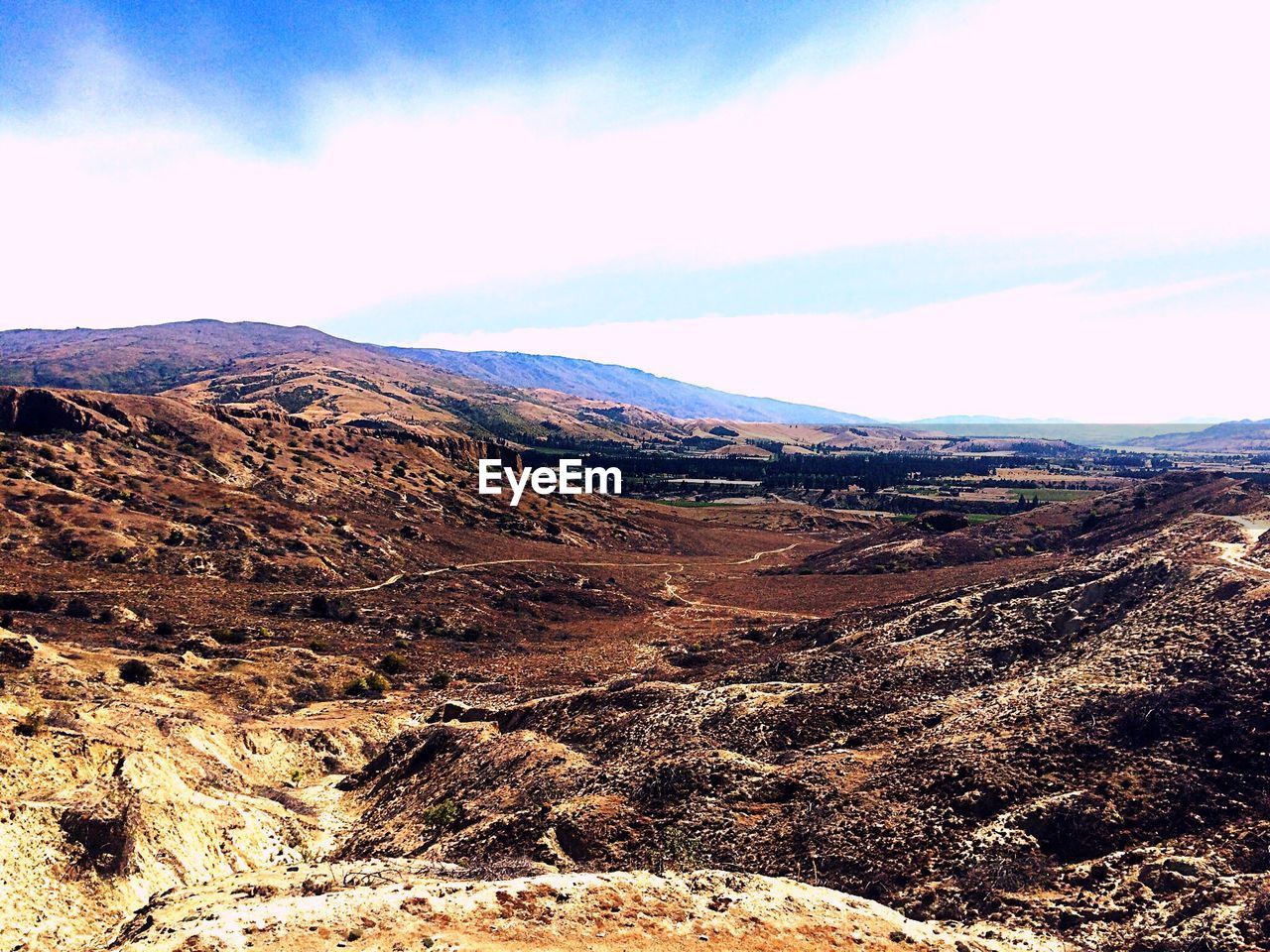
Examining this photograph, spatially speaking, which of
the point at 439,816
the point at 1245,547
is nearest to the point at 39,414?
the point at 439,816

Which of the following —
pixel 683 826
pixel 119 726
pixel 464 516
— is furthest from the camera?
pixel 464 516

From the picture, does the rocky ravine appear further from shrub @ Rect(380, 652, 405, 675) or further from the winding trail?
the winding trail

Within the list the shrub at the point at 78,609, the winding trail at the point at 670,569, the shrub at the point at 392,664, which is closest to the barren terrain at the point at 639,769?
the shrub at the point at 392,664

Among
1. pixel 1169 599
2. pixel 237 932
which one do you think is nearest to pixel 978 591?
pixel 1169 599

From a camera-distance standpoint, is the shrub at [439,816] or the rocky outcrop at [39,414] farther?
the rocky outcrop at [39,414]

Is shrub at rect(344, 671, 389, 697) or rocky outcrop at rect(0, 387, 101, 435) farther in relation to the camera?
rocky outcrop at rect(0, 387, 101, 435)

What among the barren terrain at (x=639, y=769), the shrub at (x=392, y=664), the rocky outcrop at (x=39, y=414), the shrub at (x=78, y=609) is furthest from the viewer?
the rocky outcrop at (x=39, y=414)

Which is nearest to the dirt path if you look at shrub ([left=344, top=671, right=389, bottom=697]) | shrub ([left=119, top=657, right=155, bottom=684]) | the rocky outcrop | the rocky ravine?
the rocky ravine

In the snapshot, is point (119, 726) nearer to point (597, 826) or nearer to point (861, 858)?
point (597, 826)

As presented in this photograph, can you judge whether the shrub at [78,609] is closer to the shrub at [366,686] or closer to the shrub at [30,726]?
the shrub at [366,686]
